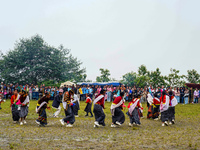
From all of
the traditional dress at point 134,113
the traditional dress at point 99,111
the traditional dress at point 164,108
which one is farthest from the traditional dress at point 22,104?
the traditional dress at point 164,108

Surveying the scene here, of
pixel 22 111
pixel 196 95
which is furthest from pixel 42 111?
pixel 196 95

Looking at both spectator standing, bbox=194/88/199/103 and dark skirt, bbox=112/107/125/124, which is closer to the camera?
dark skirt, bbox=112/107/125/124

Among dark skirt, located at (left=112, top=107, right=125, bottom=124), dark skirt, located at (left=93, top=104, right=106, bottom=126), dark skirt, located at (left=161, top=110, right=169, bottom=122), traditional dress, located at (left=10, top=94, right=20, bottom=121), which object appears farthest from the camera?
traditional dress, located at (left=10, top=94, right=20, bottom=121)

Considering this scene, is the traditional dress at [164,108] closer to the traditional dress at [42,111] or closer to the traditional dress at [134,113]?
the traditional dress at [134,113]

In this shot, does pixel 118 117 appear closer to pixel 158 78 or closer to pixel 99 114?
pixel 99 114

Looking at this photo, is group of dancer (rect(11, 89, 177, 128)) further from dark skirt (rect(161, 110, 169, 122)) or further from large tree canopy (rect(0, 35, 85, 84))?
large tree canopy (rect(0, 35, 85, 84))

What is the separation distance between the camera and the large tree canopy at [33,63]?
47.8 meters

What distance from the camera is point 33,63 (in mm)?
49094

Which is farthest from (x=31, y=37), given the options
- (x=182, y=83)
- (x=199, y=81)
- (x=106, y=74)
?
(x=199, y=81)

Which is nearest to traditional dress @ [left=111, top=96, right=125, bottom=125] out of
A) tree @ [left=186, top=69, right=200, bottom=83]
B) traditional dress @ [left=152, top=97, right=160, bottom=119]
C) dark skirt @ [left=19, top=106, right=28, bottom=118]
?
traditional dress @ [left=152, top=97, right=160, bottom=119]

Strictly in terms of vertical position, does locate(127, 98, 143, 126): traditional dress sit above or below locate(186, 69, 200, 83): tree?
below

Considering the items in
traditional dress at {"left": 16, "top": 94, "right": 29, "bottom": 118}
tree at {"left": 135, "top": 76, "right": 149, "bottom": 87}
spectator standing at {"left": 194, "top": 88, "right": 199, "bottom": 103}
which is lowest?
traditional dress at {"left": 16, "top": 94, "right": 29, "bottom": 118}

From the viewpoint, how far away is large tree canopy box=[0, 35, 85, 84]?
157ft

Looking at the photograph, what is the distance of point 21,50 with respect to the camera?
4866cm
